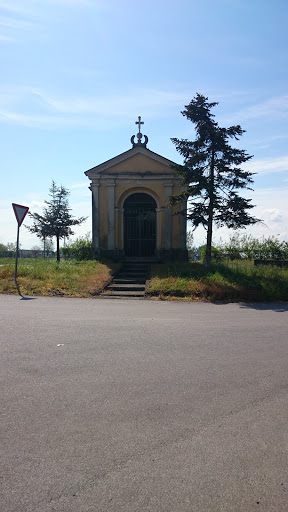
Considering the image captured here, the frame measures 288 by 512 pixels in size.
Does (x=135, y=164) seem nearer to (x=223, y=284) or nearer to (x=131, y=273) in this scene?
(x=131, y=273)

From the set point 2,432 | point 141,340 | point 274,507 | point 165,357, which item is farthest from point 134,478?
point 141,340

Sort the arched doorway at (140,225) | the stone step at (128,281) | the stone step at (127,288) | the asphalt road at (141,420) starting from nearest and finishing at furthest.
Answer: the asphalt road at (141,420)
the stone step at (127,288)
the stone step at (128,281)
the arched doorway at (140,225)

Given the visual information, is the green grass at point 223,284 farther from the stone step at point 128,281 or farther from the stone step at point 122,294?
the stone step at point 128,281

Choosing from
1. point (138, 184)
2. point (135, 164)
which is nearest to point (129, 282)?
point (138, 184)

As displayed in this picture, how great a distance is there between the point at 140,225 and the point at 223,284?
7.29 meters

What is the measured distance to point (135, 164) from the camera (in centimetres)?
1847

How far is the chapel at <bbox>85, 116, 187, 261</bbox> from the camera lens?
18.3 meters

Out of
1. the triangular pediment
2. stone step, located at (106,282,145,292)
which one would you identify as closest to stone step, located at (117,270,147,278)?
stone step, located at (106,282,145,292)

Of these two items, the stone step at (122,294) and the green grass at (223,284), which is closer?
the green grass at (223,284)

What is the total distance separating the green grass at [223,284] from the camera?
12.0 m

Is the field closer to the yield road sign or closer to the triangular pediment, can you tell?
the yield road sign

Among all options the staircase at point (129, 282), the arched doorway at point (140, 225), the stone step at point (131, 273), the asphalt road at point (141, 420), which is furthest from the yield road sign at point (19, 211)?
the arched doorway at point (140, 225)

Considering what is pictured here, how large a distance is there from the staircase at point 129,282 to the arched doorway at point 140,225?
139cm

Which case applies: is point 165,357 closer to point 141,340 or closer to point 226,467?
point 141,340
